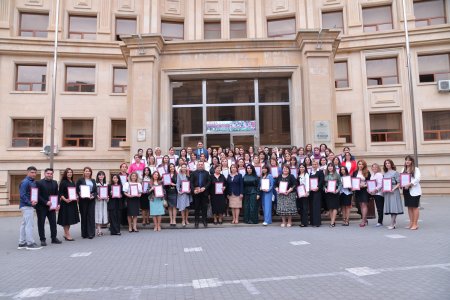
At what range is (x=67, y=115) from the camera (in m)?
25.1

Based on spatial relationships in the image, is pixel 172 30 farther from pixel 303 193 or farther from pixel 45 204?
pixel 45 204

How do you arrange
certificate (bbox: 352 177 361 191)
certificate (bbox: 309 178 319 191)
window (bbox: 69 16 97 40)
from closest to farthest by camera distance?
certificate (bbox: 352 177 361 191), certificate (bbox: 309 178 319 191), window (bbox: 69 16 97 40)

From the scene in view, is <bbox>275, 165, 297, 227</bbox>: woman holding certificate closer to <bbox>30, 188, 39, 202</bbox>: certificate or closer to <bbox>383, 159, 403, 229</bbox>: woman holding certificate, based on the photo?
<bbox>383, 159, 403, 229</bbox>: woman holding certificate

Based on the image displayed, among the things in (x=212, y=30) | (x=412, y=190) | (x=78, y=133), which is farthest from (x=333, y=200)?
(x=78, y=133)

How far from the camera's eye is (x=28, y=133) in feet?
82.4

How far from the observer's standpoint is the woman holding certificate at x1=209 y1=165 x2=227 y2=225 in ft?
36.5

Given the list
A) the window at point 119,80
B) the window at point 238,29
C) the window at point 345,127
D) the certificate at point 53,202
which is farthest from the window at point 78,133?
the window at point 345,127

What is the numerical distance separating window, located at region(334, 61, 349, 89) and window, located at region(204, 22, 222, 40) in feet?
29.3

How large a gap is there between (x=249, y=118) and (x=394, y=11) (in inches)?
585

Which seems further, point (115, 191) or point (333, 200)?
point (333, 200)

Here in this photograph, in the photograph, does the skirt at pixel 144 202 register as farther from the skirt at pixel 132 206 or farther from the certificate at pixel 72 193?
the certificate at pixel 72 193

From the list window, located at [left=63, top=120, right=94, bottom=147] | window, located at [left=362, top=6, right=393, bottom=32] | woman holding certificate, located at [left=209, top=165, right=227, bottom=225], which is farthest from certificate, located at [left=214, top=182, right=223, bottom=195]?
window, located at [left=362, top=6, right=393, bottom=32]

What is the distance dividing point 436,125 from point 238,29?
50.0ft

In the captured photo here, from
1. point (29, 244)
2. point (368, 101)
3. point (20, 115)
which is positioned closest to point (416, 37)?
point (368, 101)
